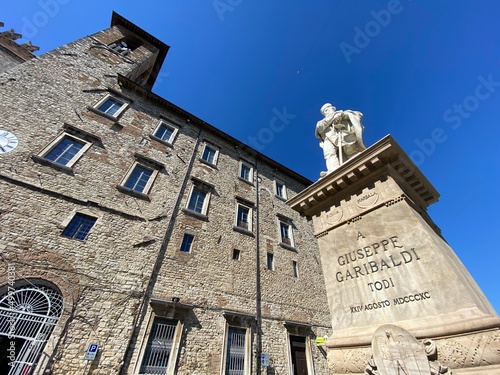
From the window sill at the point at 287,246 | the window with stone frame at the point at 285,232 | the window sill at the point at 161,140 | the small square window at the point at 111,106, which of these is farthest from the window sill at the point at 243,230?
the small square window at the point at 111,106

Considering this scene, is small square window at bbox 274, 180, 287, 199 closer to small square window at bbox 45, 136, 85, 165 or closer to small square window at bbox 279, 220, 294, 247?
small square window at bbox 279, 220, 294, 247

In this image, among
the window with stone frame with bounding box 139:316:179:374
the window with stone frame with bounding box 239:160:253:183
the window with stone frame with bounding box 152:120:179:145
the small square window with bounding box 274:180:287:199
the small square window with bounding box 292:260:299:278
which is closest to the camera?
the window with stone frame with bounding box 139:316:179:374

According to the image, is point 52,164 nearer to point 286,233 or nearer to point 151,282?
point 151,282

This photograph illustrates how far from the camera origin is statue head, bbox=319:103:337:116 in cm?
545

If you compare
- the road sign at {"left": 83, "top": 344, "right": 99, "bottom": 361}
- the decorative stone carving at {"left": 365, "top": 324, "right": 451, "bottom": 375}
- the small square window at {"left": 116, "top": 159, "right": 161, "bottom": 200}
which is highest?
the small square window at {"left": 116, "top": 159, "right": 161, "bottom": 200}

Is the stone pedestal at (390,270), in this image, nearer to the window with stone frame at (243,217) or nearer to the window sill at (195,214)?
the window sill at (195,214)

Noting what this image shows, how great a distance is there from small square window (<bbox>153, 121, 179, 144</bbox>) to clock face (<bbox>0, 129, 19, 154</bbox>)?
234 inches

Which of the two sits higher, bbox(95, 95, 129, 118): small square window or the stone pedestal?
bbox(95, 95, 129, 118): small square window

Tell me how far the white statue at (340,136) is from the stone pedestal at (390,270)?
1005 mm

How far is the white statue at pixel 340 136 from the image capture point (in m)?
4.71

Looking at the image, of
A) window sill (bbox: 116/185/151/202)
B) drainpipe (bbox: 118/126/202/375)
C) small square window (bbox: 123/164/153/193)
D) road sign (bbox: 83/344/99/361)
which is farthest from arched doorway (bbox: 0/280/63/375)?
small square window (bbox: 123/164/153/193)

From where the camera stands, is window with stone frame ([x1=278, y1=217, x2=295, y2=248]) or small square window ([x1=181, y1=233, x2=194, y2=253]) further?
window with stone frame ([x1=278, y1=217, x2=295, y2=248])

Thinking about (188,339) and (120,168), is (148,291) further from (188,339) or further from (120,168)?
(120,168)

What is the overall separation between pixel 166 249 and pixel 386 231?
8922 millimetres
